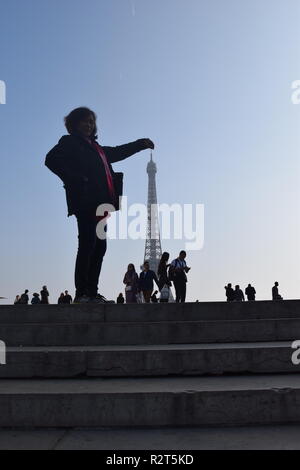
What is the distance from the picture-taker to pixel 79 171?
27.2ft

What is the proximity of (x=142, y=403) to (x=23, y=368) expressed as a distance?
175 cm

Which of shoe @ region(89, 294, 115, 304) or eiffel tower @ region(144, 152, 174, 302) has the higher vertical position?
eiffel tower @ region(144, 152, 174, 302)

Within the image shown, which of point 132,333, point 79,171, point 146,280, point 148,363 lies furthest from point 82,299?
point 146,280

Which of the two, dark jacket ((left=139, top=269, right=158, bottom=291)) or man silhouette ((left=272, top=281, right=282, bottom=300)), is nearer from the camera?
dark jacket ((left=139, top=269, right=158, bottom=291))

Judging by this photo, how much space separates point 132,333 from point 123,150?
Result: 4.01 metres

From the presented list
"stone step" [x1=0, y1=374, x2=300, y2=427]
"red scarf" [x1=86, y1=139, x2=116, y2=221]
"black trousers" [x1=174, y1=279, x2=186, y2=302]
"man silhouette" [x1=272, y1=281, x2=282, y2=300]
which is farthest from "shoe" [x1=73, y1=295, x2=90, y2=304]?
"man silhouette" [x1=272, y1=281, x2=282, y2=300]

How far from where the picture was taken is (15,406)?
419 cm

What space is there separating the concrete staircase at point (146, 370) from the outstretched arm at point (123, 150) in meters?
2.92

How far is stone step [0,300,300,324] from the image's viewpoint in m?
8.06

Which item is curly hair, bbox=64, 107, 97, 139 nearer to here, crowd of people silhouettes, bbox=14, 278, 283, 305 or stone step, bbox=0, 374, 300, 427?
crowd of people silhouettes, bbox=14, 278, 283, 305

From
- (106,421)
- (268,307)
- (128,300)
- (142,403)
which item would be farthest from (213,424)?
(128,300)

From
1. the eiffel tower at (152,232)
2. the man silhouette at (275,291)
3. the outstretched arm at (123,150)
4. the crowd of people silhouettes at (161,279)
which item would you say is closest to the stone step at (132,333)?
the outstretched arm at (123,150)

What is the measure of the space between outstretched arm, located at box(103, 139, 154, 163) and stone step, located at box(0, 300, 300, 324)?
9.49ft

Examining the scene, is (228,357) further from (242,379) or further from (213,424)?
(213,424)
